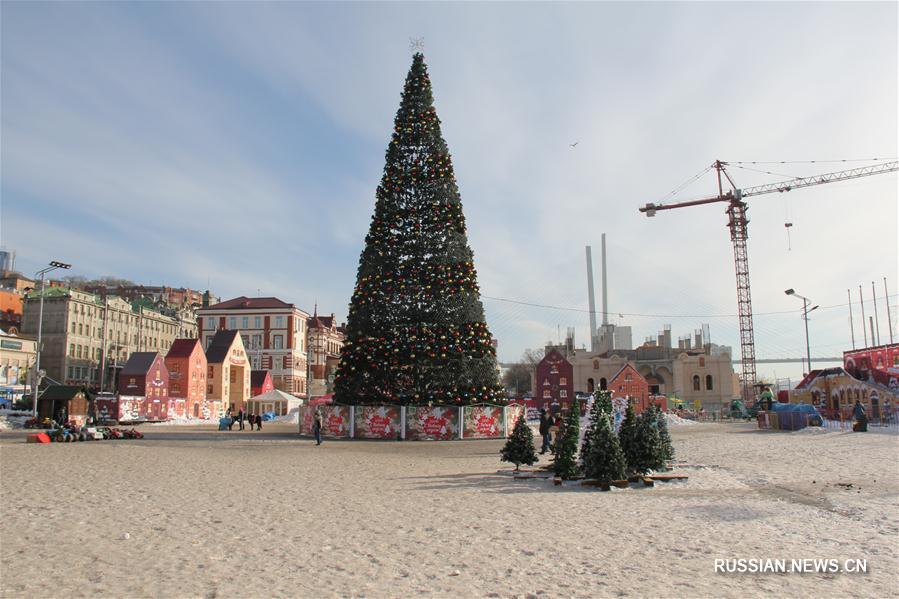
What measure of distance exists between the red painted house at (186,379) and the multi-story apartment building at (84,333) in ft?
43.3

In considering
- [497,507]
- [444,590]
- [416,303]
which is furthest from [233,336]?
[444,590]

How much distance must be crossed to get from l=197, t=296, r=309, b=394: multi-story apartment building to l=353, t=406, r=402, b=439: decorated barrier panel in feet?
181

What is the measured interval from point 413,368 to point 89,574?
74.2 feet

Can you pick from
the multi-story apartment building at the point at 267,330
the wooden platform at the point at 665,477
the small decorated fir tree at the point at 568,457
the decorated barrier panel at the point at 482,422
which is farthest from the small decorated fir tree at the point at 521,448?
the multi-story apartment building at the point at 267,330

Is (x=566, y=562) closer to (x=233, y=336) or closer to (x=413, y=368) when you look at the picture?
(x=413, y=368)

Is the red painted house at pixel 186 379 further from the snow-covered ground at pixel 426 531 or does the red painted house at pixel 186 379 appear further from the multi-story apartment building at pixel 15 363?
the snow-covered ground at pixel 426 531

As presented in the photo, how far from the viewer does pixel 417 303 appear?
29.8 metres

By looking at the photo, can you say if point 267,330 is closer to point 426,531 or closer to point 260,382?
→ point 260,382

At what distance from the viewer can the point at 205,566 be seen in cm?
720

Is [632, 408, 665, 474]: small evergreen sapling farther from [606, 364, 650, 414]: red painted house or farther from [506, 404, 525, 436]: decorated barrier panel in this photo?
[606, 364, 650, 414]: red painted house

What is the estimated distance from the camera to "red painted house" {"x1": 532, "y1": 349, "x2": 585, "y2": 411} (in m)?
57.6

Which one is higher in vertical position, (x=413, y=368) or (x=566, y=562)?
(x=413, y=368)

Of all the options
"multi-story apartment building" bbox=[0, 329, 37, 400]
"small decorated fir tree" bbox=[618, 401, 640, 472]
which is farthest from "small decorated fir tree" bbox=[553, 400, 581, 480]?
"multi-story apartment building" bbox=[0, 329, 37, 400]

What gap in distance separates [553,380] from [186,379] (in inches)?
1276
